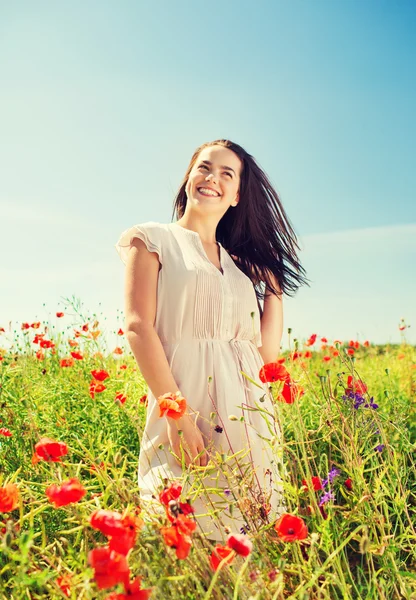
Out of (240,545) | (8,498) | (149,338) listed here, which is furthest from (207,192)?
(240,545)

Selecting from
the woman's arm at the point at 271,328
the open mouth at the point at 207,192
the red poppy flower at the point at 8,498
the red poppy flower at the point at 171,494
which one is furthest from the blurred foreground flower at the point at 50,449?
the open mouth at the point at 207,192

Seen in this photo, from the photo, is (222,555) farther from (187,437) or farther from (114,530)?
(187,437)

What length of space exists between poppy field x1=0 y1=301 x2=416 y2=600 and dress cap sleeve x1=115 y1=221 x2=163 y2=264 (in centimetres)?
68

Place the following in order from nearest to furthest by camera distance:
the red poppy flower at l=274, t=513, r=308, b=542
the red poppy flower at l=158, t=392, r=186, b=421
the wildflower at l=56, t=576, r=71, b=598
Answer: the red poppy flower at l=274, t=513, r=308, b=542, the wildflower at l=56, t=576, r=71, b=598, the red poppy flower at l=158, t=392, r=186, b=421

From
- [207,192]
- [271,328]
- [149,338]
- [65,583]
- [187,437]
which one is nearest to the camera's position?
[65,583]

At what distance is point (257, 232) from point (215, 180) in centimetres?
52

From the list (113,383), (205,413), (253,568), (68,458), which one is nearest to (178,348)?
(205,413)

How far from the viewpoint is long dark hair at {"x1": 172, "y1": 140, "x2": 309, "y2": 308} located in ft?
10.2

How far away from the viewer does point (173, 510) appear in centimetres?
130

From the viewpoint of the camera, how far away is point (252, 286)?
9.23 ft

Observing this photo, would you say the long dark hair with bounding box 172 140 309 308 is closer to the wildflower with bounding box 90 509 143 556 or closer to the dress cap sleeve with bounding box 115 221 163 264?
the dress cap sleeve with bounding box 115 221 163 264

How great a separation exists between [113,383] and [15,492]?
113 inches

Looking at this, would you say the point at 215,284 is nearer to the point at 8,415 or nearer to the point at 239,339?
the point at 239,339

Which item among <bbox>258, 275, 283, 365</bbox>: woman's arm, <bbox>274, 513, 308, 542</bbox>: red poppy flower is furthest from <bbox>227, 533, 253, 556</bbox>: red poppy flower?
<bbox>258, 275, 283, 365</bbox>: woman's arm
